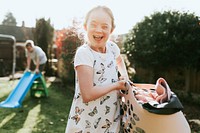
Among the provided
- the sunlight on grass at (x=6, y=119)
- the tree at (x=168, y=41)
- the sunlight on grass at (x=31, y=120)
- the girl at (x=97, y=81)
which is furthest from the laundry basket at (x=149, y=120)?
the tree at (x=168, y=41)

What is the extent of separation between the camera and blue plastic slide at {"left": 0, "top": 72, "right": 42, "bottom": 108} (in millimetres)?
6020

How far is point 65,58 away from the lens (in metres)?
9.17

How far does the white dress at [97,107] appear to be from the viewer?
4.71 feet

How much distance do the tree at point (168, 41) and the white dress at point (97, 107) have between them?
574cm

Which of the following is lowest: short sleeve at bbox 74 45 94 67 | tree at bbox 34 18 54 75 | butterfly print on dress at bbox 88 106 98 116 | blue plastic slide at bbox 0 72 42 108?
blue plastic slide at bbox 0 72 42 108

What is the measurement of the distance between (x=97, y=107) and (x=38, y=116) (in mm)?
4250

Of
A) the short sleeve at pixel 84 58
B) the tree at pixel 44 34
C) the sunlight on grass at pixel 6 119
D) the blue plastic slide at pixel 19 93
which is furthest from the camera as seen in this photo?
the tree at pixel 44 34

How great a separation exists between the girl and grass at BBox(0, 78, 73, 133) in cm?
313

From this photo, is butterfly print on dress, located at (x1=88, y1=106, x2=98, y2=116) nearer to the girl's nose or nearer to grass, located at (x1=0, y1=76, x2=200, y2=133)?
the girl's nose

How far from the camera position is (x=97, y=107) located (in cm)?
145

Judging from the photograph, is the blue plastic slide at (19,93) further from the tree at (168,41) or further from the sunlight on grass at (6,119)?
the tree at (168,41)

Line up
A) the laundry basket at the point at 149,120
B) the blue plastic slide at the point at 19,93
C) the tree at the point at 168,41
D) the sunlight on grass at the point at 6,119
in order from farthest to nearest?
1. the tree at the point at 168,41
2. the blue plastic slide at the point at 19,93
3. the sunlight on grass at the point at 6,119
4. the laundry basket at the point at 149,120

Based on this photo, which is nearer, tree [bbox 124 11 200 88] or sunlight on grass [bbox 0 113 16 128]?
sunlight on grass [bbox 0 113 16 128]

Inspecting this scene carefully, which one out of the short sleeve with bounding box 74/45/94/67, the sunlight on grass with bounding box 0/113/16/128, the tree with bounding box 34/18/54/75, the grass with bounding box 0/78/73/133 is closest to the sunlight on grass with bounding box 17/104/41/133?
the grass with bounding box 0/78/73/133
